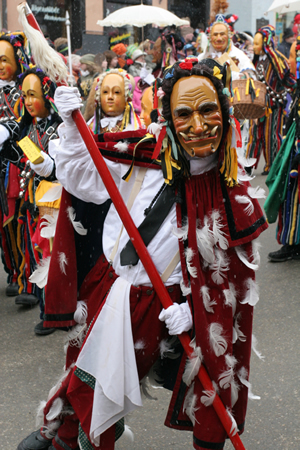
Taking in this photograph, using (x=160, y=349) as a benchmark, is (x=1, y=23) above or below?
above

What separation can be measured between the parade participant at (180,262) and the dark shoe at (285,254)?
11.1ft

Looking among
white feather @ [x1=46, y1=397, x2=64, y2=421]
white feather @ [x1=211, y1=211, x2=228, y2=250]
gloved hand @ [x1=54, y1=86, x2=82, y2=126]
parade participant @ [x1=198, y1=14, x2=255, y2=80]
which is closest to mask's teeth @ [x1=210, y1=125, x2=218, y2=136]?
white feather @ [x1=211, y1=211, x2=228, y2=250]

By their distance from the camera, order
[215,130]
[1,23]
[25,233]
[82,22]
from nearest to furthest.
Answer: [215,130] → [25,233] → [1,23] → [82,22]

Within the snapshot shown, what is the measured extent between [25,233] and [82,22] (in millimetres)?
12791

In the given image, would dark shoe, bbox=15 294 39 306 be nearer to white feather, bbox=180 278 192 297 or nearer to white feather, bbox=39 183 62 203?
white feather, bbox=39 183 62 203

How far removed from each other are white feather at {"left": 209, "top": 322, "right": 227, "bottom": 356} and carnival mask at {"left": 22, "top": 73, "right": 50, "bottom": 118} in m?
2.40

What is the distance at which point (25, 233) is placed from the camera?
4676mm

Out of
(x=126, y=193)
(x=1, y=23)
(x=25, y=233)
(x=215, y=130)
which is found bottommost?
(x=25, y=233)

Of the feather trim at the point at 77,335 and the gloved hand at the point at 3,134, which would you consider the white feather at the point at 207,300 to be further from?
the gloved hand at the point at 3,134

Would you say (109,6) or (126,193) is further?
(109,6)

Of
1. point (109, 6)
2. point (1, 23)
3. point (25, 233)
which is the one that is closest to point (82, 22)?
point (109, 6)

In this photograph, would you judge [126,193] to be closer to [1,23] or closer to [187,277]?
[187,277]

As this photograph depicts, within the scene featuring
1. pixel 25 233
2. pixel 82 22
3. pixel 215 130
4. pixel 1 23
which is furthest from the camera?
pixel 82 22

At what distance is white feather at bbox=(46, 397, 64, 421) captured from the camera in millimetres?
2598
